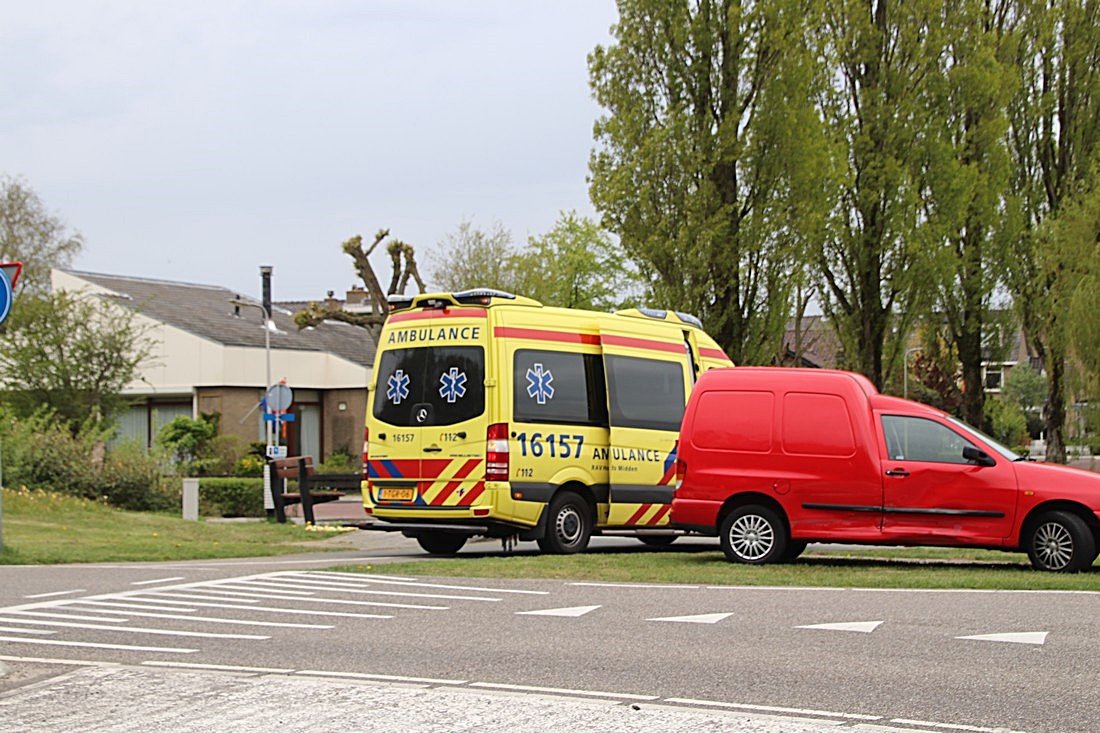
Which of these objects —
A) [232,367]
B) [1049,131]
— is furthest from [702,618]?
[232,367]

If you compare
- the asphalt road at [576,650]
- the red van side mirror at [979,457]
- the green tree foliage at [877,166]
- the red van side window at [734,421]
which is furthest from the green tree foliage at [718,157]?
the asphalt road at [576,650]

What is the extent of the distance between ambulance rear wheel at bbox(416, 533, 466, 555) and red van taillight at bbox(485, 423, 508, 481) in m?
2.13

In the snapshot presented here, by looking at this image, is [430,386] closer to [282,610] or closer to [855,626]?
[282,610]

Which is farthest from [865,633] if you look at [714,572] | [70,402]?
[70,402]

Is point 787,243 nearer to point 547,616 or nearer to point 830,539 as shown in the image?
point 830,539

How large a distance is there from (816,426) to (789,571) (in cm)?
164

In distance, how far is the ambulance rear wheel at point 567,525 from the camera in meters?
17.2

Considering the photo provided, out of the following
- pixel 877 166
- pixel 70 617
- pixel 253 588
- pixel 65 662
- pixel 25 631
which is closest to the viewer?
pixel 65 662

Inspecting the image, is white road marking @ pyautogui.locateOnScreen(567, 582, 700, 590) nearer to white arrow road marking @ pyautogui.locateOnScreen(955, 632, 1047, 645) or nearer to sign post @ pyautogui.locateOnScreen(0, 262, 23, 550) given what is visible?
white arrow road marking @ pyautogui.locateOnScreen(955, 632, 1047, 645)

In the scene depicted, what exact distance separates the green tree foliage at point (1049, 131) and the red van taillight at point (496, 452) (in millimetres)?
24931

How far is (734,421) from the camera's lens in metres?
15.7

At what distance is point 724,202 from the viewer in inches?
1208

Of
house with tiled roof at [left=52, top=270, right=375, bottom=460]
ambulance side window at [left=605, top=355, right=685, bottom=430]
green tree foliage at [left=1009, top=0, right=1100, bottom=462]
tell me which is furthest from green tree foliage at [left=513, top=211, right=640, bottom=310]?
ambulance side window at [left=605, top=355, right=685, bottom=430]

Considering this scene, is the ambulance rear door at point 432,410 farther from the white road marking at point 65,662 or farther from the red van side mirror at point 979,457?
the white road marking at point 65,662
